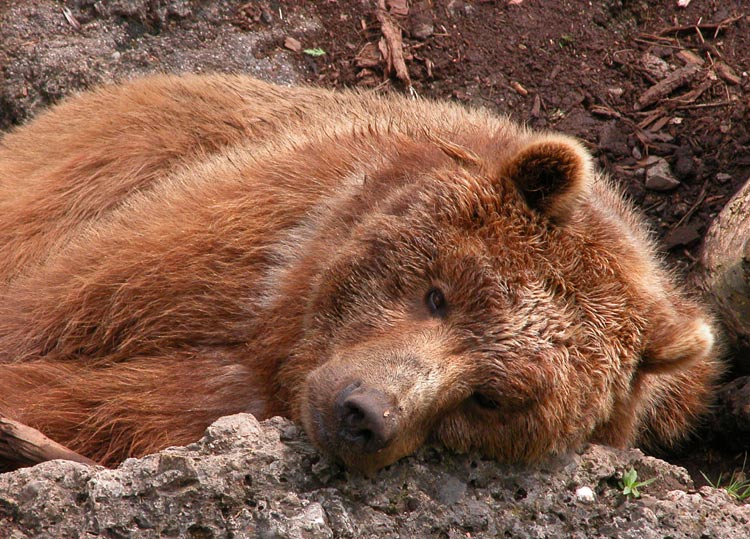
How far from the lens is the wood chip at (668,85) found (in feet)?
22.5

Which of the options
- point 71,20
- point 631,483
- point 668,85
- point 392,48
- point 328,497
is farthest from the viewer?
point 392,48

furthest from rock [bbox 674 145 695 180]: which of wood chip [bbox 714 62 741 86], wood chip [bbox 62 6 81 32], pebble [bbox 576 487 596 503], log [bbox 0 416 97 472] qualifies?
wood chip [bbox 62 6 81 32]

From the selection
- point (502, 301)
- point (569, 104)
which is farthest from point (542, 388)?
point (569, 104)

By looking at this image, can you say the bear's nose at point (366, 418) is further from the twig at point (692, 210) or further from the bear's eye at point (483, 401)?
the twig at point (692, 210)

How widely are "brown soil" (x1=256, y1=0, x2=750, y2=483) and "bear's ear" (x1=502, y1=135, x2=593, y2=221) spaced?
7.49 feet

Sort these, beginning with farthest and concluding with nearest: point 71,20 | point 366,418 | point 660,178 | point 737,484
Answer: point 71,20 < point 660,178 < point 737,484 < point 366,418

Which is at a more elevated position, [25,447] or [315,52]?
[315,52]

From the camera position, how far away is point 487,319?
3.93 meters

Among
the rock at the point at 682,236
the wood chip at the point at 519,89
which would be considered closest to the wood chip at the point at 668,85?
the wood chip at the point at 519,89

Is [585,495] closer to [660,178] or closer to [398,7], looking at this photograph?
[660,178]

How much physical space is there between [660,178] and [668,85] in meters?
0.85

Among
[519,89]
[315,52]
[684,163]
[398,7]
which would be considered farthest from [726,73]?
[315,52]

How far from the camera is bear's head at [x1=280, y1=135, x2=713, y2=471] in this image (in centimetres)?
382

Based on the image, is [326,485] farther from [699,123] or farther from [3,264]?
[699,123]
